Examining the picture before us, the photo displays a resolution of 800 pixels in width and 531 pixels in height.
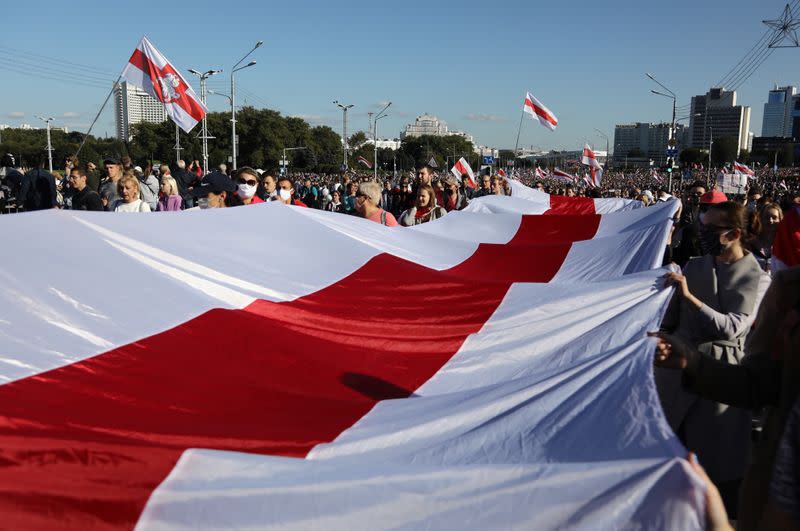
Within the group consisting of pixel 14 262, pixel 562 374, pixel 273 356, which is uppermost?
pixel 14 262

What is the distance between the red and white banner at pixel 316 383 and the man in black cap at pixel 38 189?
6368mm

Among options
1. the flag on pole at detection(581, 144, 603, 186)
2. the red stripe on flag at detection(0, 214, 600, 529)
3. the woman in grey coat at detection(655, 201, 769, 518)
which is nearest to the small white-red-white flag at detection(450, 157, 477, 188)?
the flag on pole at detection(581, 144, 603, 186)

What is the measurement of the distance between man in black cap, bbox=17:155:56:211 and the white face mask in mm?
4917

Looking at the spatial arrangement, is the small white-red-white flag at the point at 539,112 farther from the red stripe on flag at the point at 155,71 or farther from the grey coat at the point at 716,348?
the grey coat at the point at 716,348

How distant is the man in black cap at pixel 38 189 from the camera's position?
9.80 m

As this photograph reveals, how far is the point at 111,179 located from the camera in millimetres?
8836

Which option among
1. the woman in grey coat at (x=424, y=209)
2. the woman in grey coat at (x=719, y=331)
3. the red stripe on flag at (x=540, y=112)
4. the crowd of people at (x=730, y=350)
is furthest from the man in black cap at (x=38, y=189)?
the red stripe on flag at (x=540, y=112)

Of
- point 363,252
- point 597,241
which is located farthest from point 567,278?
point 363,252

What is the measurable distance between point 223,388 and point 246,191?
3.82 meters

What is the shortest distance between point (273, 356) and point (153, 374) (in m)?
0.60

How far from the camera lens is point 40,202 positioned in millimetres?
9797

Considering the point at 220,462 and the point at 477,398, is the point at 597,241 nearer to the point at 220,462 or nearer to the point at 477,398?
the point at 477,398

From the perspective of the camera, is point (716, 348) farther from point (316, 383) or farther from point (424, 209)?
point (424, 209)

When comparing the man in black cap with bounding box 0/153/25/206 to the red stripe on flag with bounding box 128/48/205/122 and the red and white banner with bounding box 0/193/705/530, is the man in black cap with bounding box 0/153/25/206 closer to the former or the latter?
the red stripe on flag with bounding box 128/48/205/122
